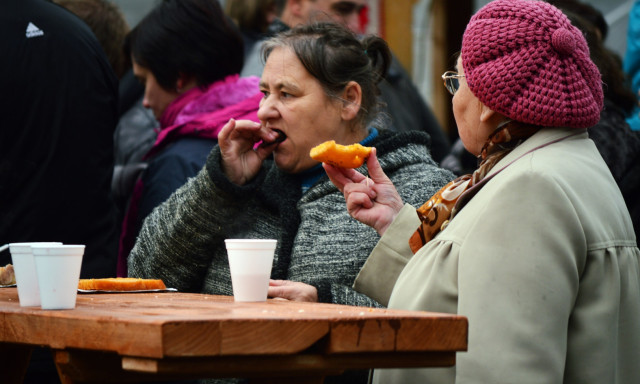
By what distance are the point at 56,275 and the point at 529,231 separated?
1.06 metres

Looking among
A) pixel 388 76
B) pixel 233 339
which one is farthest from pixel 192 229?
pixel 388 76

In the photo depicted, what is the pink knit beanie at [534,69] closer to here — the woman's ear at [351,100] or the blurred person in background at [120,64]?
the woman's ear at [351,100]

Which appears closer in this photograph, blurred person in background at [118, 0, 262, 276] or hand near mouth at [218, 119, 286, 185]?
hand near mouth at [218, 119, 286, 185]

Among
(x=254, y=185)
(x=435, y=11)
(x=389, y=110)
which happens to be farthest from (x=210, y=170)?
(x=435, y=11)

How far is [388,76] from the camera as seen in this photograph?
5230 millimetres

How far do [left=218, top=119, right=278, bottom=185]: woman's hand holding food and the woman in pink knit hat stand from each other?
3.41 feet

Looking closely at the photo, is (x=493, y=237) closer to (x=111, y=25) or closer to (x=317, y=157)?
(x=317, y=157)

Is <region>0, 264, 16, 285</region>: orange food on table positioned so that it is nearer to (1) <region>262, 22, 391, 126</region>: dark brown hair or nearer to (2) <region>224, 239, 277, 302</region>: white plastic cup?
(2) <region>224, 239, 277, 302</region>: white plastic cup

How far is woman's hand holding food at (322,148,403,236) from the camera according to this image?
108 inches

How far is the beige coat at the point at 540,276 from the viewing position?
2.00 meters

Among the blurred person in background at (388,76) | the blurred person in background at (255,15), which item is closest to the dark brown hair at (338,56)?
the blurred person in background at (388,76)

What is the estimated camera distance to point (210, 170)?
325cm

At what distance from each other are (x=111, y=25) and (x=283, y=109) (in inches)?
81.0

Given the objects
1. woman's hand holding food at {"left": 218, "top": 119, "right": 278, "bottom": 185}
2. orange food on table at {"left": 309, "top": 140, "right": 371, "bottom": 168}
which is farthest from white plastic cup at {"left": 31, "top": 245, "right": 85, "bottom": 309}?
woman's hand holding food at {"left": 218, "top": 119, "right": 278, "bottom": 185}
